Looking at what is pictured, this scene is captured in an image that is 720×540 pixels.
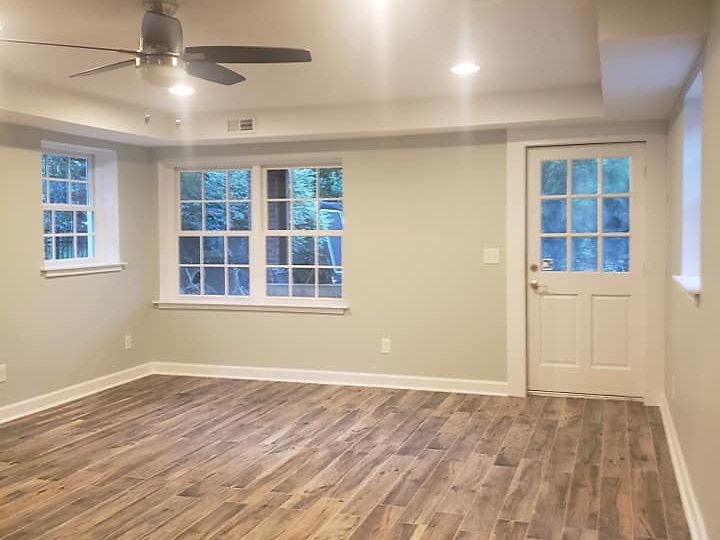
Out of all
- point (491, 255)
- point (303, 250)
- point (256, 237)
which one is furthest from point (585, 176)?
point (256, 237)

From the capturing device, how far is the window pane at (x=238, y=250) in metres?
6.54

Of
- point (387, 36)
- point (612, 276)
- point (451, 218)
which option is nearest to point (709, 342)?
point (387, 36)

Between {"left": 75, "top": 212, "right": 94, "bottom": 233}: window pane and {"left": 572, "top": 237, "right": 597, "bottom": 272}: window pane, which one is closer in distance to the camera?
{"left": 572, "top": 237, "right": 597, "bottom": 272}: window pane

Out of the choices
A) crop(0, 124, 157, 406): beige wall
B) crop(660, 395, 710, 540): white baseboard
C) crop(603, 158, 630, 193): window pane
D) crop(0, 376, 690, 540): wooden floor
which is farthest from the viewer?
crop(603, 158, 630, 193): window pane

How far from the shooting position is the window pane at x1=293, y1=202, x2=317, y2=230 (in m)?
6.34

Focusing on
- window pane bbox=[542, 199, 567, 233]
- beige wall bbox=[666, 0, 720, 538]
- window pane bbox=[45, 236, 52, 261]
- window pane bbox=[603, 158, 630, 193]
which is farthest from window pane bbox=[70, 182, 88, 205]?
beige wall bbox=[666, 0, 720, 538]

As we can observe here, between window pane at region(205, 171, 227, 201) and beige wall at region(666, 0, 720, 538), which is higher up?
window pane at region(205, 171, 227, 201)

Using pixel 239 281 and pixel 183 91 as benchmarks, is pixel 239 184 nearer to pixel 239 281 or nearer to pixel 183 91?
pixel 239 281

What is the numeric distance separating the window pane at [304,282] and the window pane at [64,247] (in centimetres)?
184

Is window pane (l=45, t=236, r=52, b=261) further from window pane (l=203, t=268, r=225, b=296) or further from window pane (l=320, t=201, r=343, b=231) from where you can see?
window pane (l=320, t=201, r=343, b=231)

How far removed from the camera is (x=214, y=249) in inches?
262

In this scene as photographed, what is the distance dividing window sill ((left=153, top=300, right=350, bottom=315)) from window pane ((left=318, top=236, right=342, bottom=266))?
393 millimetres

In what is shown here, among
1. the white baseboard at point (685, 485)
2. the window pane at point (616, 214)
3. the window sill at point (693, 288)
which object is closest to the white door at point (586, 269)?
the window pane at point (616, 214)

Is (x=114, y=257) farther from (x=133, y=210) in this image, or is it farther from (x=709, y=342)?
(x=709, y=342)
